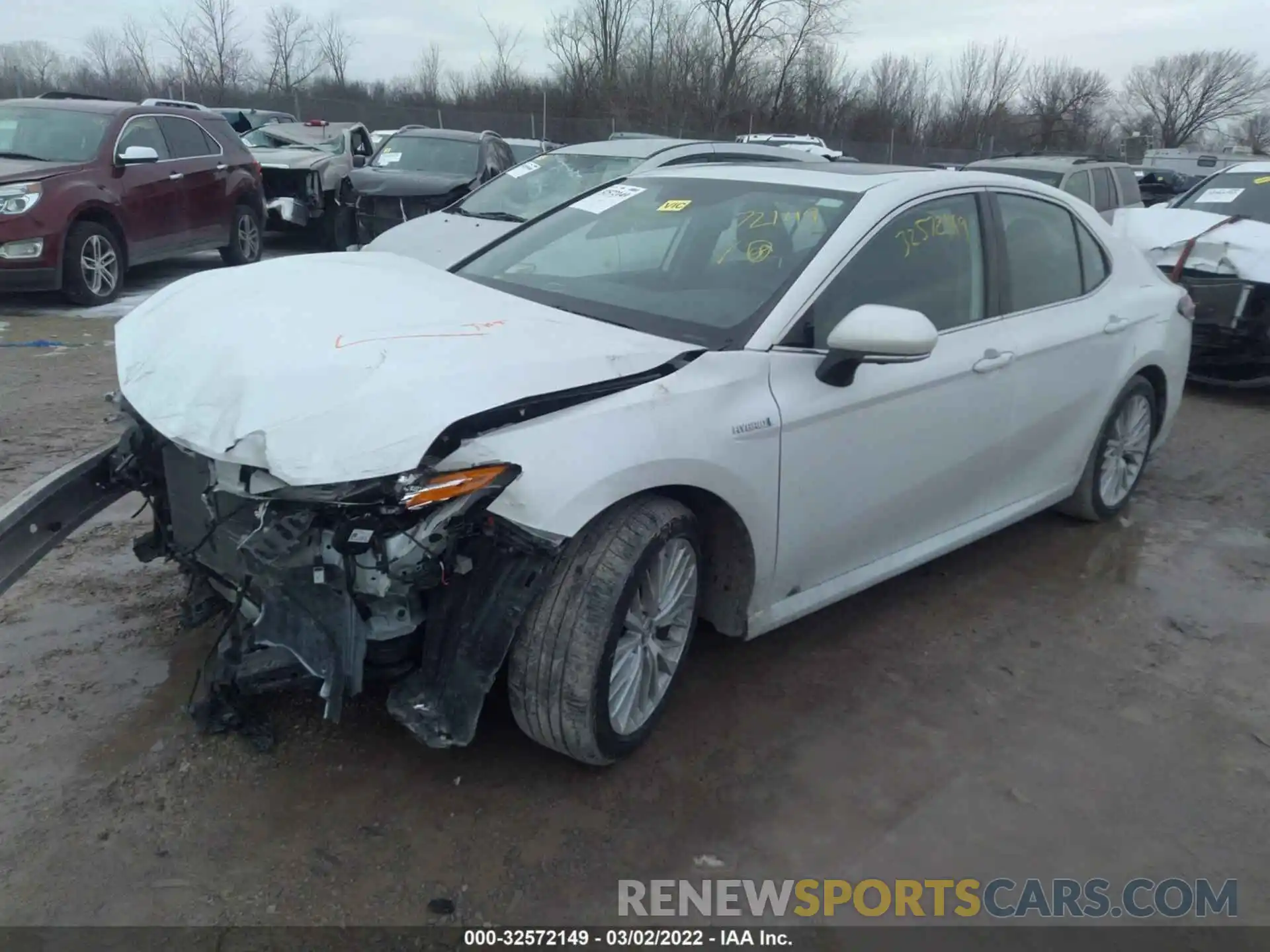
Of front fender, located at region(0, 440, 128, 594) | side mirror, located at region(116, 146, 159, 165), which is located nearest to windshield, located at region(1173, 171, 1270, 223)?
front fender, located at region(0, 440, 128, 594)

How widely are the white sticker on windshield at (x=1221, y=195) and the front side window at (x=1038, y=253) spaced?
523 centimetres

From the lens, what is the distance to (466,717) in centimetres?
270

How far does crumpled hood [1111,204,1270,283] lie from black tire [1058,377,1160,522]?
2.52m

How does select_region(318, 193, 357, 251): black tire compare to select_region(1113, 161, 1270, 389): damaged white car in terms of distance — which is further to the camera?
select_region(318, 193, 357, 251): black tire

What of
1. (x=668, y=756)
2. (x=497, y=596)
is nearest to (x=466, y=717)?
(x=497, y=596)

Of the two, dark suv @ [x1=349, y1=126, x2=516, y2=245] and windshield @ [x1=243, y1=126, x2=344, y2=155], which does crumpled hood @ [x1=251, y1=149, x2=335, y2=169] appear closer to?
windshield @ [x1=243, y1=126, x2=344, y2=155]

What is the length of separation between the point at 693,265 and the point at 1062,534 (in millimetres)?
2534

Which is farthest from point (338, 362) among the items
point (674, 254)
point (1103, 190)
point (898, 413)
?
point (1103, 190)

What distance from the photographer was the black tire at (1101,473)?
16.0ft

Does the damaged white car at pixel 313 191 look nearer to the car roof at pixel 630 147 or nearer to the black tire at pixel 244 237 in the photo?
the black tire at pixel 244 237

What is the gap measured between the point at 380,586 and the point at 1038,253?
3.15 meters

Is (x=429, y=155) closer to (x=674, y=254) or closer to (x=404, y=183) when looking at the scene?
(x=404, y=183)

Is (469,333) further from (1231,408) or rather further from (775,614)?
(1231,408)

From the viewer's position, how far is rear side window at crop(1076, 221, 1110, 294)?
4664 millimetres
